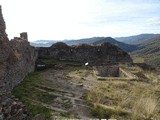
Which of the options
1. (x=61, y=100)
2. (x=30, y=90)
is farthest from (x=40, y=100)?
(x=30, y=90)

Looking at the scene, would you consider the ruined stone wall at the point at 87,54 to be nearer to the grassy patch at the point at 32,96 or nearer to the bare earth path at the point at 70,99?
the bare earth path at the point at 70,99

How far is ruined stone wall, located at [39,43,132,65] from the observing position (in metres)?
33.8

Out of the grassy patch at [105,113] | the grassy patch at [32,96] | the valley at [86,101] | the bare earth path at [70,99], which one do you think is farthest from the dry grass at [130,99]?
the grassy patch at [32,96]

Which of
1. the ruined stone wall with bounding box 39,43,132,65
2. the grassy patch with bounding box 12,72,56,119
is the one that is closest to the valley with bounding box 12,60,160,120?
the grassy patch with bounding box 12,72,56,119

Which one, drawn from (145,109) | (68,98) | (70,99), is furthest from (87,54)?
(145,109)

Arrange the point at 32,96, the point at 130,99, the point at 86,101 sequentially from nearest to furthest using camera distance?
the point at 86,101
the point at 130,99
the point at 32,96

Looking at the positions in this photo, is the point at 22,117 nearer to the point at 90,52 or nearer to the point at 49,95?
the point at 49,95

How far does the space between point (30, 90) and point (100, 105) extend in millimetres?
4443

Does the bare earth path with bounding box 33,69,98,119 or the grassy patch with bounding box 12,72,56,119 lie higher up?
the grassy patch with bounding box 12,72,56,119

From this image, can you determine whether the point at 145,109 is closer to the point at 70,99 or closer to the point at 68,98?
the point at 70,99

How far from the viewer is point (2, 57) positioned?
1451 centimetres

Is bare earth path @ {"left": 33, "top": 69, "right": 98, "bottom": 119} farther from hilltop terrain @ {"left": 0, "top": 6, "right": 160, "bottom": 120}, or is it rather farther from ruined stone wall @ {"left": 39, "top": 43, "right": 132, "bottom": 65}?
ruined stone wall @ {"left": 39, "top": 43, "right": 132, "bottom": 65}

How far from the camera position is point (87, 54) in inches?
1336

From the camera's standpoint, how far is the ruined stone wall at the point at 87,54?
3375 cm
